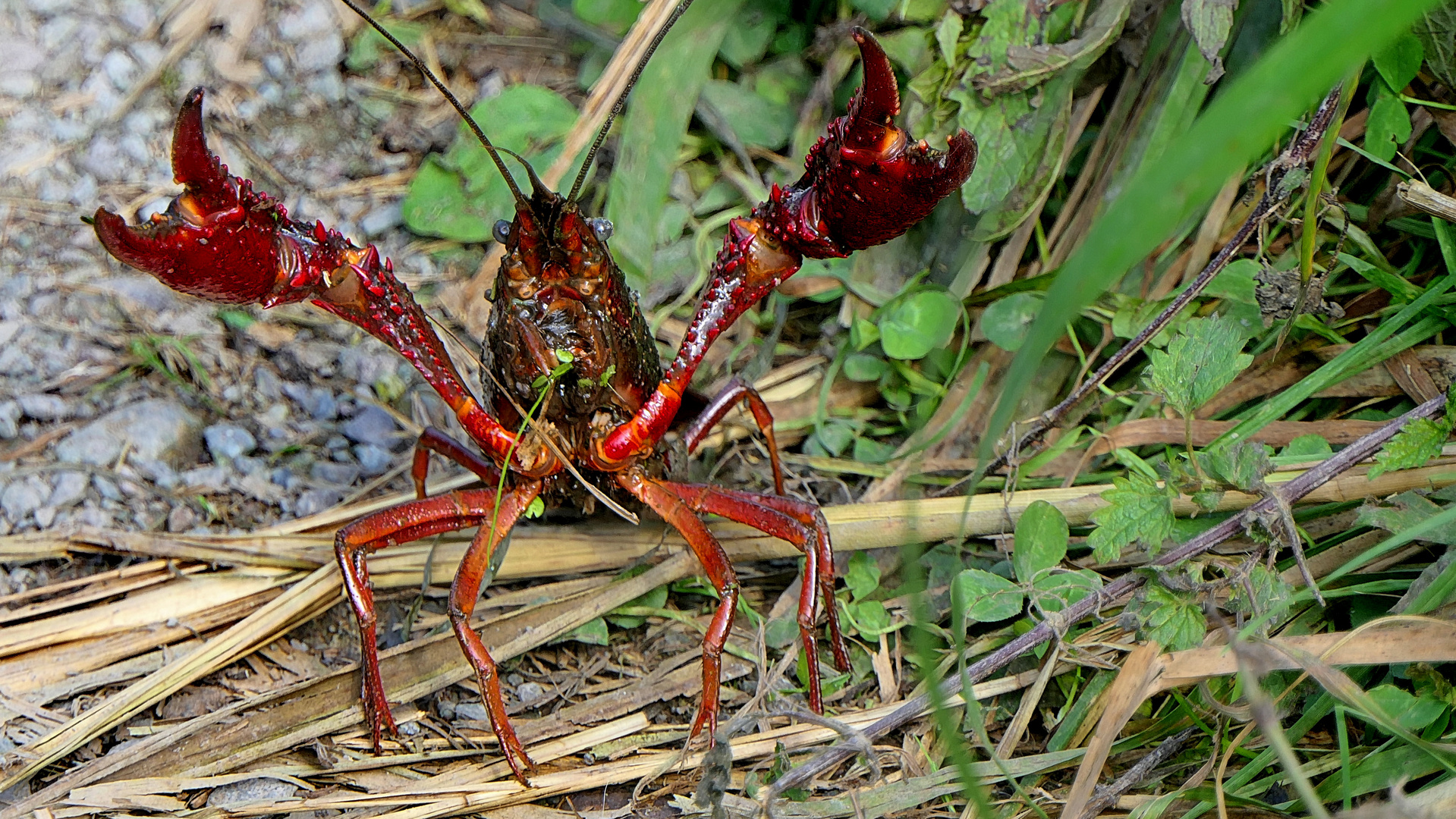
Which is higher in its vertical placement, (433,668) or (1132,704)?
(433,668)

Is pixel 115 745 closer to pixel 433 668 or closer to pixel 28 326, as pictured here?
pixel 433 668

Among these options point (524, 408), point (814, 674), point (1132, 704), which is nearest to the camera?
point (1132, 704)

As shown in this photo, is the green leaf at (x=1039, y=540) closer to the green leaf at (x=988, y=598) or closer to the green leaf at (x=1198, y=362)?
the green leaf at (x=988, y=598)

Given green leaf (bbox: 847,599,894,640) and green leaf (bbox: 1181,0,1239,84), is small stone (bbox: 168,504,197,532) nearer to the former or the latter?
green leaf (bbox: 847,599,894,640)

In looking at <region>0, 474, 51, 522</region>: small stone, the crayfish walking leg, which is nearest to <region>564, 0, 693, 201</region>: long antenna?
the crayfish walking leg

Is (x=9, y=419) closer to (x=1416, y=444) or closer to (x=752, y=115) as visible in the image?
(x=752, y=115)

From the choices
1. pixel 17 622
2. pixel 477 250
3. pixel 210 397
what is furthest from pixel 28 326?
pixel 477 250

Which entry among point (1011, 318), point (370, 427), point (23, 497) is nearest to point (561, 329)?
point (370, 427)
